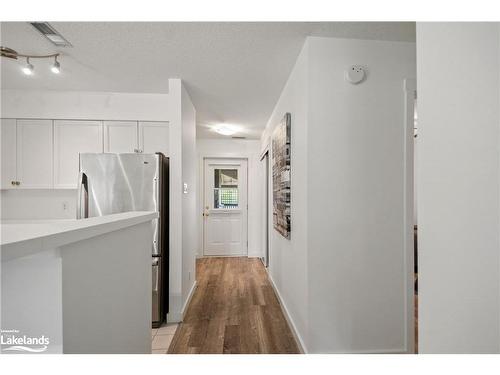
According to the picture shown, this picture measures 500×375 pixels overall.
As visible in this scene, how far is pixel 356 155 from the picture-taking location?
1.75 meters

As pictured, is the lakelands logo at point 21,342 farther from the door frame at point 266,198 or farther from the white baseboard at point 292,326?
Answer: the door frame at point 266,198

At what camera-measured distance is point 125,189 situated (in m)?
2.29

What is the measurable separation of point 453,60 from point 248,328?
95.5 inches

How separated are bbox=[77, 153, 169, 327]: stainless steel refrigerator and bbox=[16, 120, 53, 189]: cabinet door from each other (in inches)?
34.1

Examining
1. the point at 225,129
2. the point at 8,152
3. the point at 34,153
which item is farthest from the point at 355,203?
the point at 8,152

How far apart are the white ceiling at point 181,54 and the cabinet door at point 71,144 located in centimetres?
42

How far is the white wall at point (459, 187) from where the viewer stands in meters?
0.65

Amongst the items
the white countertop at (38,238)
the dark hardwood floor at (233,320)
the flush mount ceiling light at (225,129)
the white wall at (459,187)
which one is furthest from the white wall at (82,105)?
the white wall at (459,187)

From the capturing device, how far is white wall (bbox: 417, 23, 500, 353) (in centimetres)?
65

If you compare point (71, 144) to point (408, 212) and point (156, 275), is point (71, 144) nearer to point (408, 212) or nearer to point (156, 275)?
point (156, 275)

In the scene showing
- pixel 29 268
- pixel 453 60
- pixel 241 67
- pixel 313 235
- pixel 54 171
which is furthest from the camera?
pixel 54 171

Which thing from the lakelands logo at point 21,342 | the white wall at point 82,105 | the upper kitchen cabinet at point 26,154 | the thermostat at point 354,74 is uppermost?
the white wall at point 82,105
